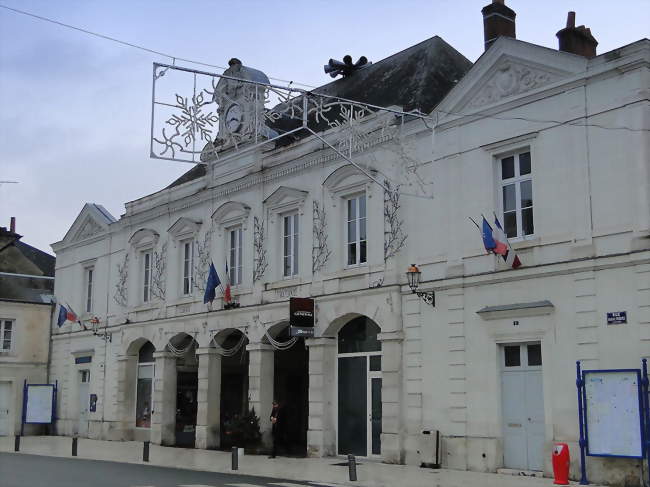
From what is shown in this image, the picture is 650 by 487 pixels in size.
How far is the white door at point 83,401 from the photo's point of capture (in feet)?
96.3

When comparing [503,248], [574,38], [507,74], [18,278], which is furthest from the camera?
[18,278]

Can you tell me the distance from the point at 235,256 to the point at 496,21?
9200 millimetres

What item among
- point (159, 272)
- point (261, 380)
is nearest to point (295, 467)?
point (261, 380)

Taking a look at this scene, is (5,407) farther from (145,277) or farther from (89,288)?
(145,277)

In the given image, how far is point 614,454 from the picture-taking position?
13930 millimetres

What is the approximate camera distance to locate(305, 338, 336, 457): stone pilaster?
19.7 metres

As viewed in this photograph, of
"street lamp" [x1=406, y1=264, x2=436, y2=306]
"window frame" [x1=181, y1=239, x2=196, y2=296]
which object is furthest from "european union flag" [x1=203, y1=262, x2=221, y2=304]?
"street lamp" [x1=406, y1=264, x2=436, y2=306]

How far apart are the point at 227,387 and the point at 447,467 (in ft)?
34.3

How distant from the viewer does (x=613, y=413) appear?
46.2ft

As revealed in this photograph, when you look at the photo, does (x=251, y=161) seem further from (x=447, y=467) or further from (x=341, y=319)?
(x=447, y=467)

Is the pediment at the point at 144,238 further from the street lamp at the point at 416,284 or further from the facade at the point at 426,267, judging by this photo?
→ the street lamp at the point at 416,284

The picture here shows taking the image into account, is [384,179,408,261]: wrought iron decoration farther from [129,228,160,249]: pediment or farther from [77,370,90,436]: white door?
[77,370,90,436]: white door

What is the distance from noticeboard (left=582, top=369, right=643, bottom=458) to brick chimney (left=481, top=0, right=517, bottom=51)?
931cm

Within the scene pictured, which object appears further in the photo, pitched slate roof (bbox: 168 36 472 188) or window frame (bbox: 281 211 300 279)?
window frame (bbox: 281 211 300 279)
